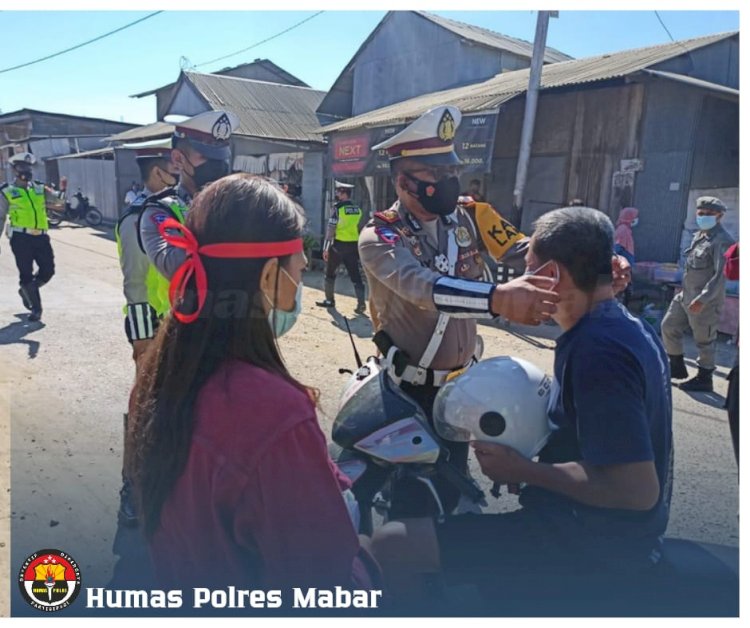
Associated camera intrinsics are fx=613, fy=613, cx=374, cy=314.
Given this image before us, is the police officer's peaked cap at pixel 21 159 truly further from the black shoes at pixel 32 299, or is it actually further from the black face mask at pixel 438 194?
the black face mask at pixel 438 194

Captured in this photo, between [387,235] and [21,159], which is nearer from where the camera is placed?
[387,235]

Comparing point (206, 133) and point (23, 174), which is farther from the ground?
point (206, 133)

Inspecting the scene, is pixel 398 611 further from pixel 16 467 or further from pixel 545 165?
pixel 545 165

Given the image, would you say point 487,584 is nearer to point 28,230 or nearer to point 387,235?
point 387,235

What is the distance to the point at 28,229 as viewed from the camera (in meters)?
7.10

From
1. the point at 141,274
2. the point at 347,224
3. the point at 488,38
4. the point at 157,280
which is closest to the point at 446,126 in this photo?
the point at 157,280

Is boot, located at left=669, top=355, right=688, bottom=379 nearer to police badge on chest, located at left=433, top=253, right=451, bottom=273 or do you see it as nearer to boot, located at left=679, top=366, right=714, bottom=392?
boot, located at left=679, top=366, right=714, bottom=392

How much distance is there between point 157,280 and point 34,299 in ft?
16.1

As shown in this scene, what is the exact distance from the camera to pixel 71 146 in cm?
2716

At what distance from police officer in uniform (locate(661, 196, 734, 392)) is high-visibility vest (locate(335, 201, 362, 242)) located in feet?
14.1

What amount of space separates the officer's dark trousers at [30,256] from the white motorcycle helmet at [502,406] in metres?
6.70

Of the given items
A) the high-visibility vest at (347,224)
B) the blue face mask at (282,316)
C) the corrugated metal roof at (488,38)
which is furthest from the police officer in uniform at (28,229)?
the corrugated metal roof at (488,38)

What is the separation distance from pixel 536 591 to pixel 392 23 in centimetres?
1790

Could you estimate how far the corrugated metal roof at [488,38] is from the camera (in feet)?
51.2
